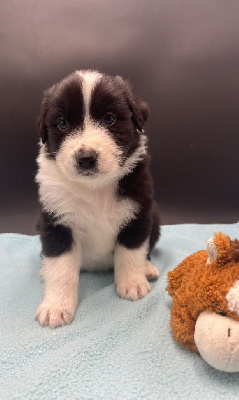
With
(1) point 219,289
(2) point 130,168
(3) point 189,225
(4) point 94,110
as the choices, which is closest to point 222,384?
(1) point 219,289

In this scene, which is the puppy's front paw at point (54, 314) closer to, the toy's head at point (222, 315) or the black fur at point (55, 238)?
the black fur at point (55, 238)

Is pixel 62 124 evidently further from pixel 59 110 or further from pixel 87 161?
pixel 87 161

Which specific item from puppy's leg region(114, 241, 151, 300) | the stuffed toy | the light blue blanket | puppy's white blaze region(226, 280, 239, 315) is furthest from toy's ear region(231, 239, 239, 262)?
puppy's leg region(114, 241, 151, 300)

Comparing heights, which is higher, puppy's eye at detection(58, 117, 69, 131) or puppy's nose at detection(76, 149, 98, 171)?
puppy's eye at detection(58, 117, 69, 131)

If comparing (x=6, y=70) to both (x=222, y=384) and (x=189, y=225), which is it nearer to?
(x=189, y=225)

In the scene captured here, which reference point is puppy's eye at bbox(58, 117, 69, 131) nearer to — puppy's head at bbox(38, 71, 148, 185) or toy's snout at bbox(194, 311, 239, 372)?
puppy's head at bbox(38, 71, 148, 185)

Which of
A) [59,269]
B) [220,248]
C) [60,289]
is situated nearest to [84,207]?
[59,269]
